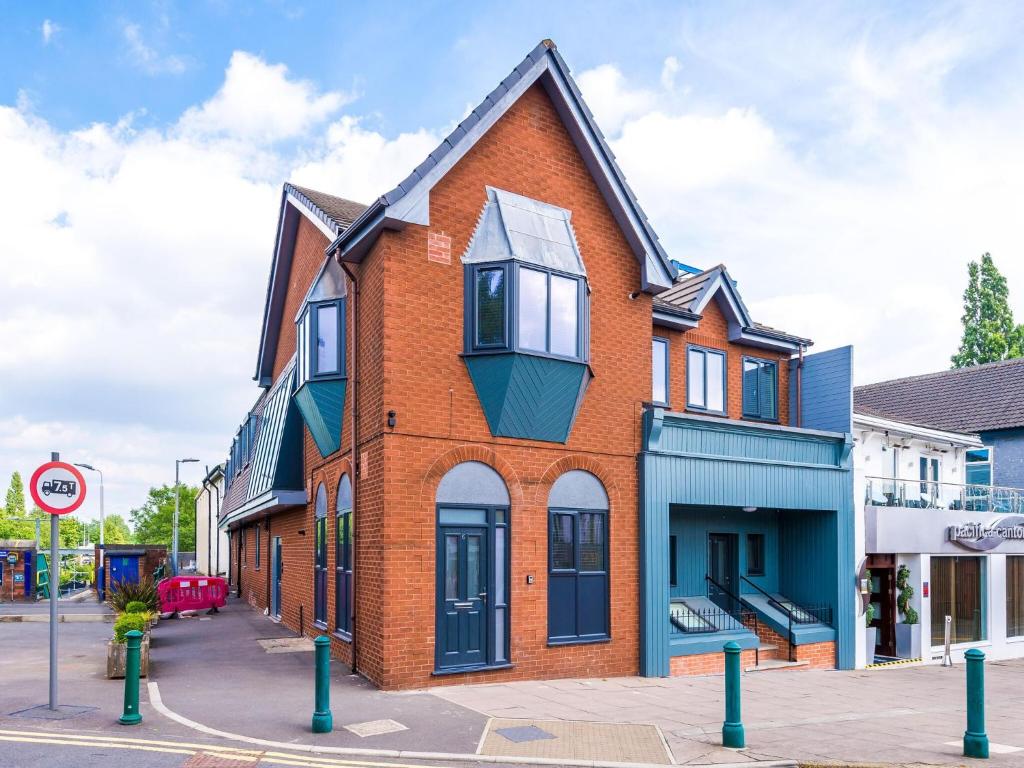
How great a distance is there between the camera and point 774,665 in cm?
1759

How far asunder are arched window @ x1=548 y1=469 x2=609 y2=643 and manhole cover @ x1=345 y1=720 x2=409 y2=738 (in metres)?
4.37

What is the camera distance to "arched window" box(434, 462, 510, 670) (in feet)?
43.9

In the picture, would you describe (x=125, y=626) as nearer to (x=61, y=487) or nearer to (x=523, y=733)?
(x=61, y=487)

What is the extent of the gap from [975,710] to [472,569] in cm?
688

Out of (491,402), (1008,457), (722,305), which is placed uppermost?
(722,305)

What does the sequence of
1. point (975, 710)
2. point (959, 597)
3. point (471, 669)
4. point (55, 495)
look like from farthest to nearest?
1. point (959, 597)
2. point (471, 669)
3. point (55, 495)
4. point (975, 710)

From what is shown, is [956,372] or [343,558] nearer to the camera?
[343,558]

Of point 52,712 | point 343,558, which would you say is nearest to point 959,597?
point 343,558

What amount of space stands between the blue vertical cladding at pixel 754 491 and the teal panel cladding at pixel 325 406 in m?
5.33

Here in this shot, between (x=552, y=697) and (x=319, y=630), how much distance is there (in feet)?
20.8

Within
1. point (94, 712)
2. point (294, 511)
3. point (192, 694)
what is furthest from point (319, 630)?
point (94, 712)

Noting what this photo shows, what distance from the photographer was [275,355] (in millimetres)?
25578

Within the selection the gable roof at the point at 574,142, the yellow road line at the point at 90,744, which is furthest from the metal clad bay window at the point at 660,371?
the yellow road line at the point at 90,744

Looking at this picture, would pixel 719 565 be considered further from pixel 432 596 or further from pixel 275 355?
pixel 275 355
